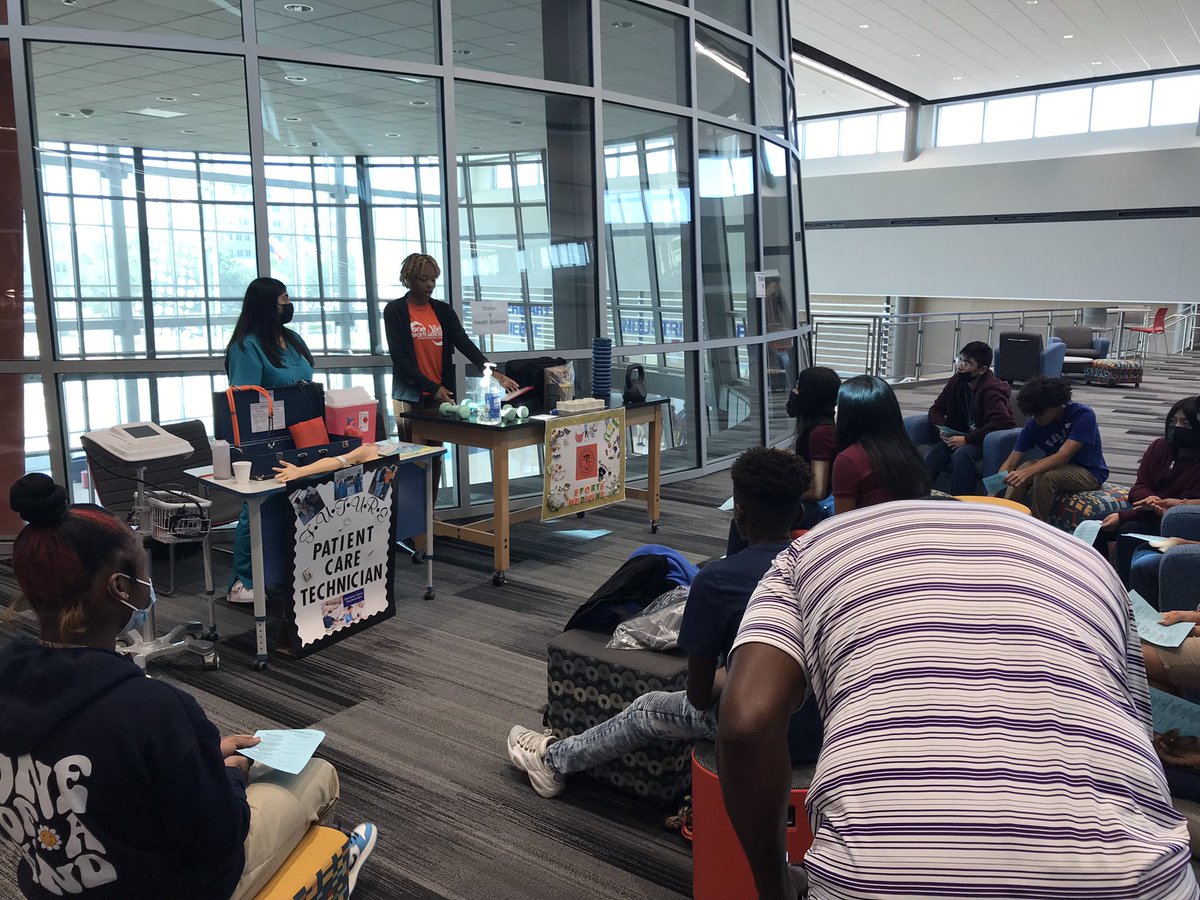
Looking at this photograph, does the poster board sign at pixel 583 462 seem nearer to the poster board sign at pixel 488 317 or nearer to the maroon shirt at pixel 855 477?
the poster board sign at pixel 488 317

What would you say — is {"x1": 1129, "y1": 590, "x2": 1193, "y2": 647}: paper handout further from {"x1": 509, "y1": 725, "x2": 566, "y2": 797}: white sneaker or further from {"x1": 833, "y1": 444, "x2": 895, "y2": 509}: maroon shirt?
{"x1": 509, "y1": 725, "x2": 566, "y2": 797}: white sneaker

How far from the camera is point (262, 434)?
154 inches

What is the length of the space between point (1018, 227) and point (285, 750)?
64.2ft

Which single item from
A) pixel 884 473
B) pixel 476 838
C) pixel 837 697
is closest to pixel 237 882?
pixel 476 838

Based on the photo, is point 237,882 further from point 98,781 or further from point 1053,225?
point 1053,225

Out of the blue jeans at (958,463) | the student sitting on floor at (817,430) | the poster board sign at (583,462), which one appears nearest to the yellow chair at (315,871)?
the student sitting on floor at (817,430)

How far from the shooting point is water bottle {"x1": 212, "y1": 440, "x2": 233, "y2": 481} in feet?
11.8

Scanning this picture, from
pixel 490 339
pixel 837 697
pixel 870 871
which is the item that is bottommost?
pixel 870 871

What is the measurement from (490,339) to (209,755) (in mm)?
4426

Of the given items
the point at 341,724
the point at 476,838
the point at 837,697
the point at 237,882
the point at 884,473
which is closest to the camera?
the point at 837,697

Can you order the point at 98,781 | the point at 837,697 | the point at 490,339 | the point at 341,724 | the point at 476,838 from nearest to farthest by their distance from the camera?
the point at 837,697 < the point at 98,781 < the point at 476,838 < the point at 341,724 < the point at 490,339

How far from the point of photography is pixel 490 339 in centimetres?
586

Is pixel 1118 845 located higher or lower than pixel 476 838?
higher

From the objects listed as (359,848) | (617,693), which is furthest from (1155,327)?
(359,848)
